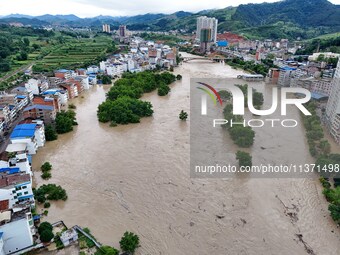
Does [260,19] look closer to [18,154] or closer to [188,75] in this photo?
[188,75]

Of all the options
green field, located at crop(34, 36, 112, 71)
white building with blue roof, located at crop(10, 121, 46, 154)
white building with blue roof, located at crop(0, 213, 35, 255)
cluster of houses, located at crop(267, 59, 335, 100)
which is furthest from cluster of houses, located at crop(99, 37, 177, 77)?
white building with blue roof, located at crop(0, 213, 35, 255)

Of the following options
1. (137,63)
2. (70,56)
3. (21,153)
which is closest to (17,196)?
(21,153)

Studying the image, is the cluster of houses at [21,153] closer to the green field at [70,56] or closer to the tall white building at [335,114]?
the green field at [70,56]

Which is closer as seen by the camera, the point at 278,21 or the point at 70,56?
the point at 70,56

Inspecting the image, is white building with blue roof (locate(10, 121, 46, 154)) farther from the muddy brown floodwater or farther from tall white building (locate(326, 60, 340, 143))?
tall white building (locate(326, 60, 340, 143))

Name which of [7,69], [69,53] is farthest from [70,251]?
[69,53]

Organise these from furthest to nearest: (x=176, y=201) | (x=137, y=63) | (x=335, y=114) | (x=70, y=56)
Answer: (x=70, y=56) < (x=137, y=63) < (x=335, y=114) < (x=176, y=201)

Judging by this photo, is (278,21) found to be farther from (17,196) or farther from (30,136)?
(17,196)

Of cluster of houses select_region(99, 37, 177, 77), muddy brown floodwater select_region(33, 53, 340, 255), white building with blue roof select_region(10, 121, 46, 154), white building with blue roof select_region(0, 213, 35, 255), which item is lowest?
muddy brown floodwater select_region(33, 53, 340, 255)

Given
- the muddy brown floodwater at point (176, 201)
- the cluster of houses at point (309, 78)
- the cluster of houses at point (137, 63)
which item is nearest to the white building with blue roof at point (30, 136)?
the muddy brown floodwater at point (176, 201)
